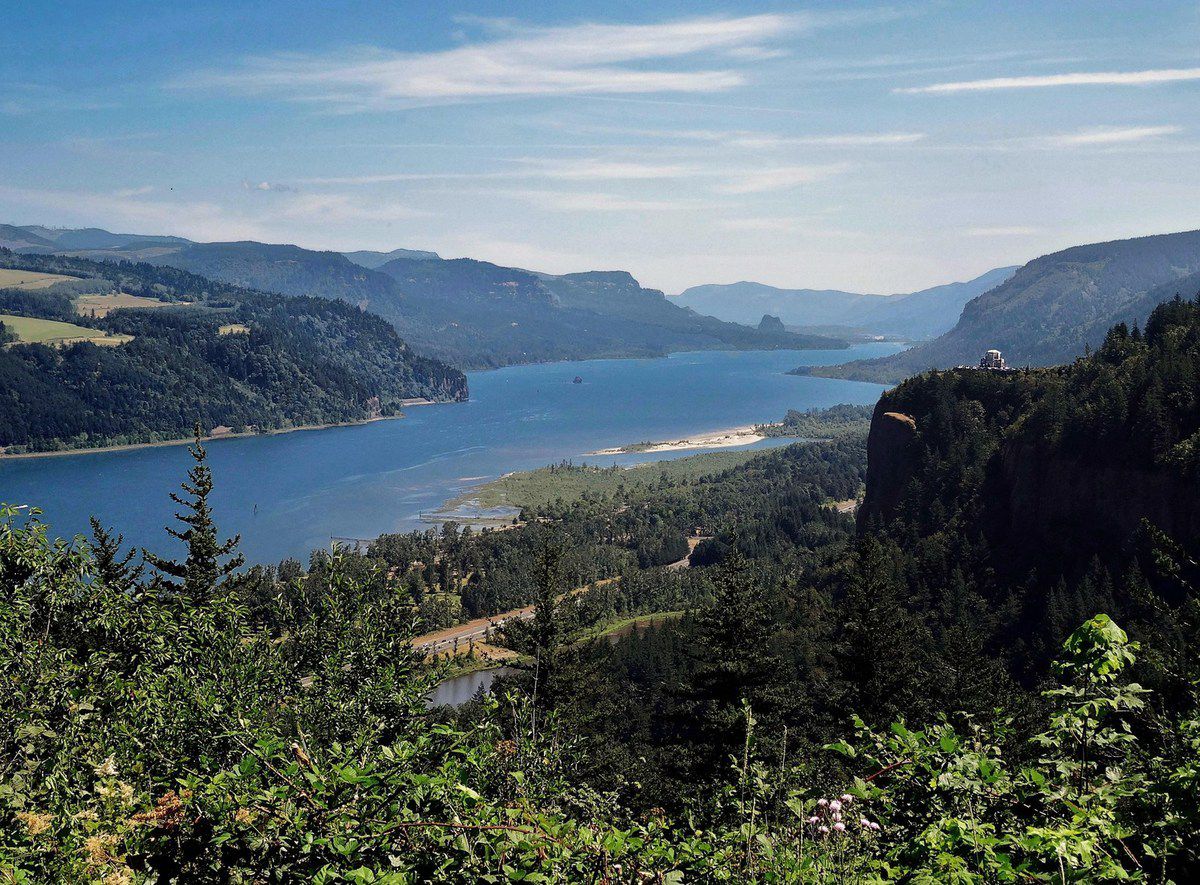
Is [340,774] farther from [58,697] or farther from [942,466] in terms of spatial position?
[942,466]

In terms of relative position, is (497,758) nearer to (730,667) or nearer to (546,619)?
(730,667)

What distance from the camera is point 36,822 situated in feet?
22.7

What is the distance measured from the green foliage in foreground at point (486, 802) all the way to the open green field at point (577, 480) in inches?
5242

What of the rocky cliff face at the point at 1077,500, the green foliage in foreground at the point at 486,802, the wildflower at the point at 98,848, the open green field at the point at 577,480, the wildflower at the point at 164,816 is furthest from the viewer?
the open green field at the point at 577,480

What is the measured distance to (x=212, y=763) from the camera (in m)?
8.80

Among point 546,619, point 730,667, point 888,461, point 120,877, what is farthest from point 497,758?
point 888,461

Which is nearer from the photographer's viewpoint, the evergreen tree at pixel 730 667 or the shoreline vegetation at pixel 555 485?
the evergreen tree at pixel 730 667

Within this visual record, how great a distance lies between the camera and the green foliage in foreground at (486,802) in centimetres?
550

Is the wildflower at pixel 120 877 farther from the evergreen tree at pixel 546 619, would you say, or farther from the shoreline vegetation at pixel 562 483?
the shoreline vegetation at pixel 562 483

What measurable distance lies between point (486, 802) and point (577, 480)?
161m

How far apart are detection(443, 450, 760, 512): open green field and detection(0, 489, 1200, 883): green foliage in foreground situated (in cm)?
13314

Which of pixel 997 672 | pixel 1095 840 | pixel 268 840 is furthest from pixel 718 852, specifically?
pixel 997 672

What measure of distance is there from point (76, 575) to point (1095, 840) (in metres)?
14.1

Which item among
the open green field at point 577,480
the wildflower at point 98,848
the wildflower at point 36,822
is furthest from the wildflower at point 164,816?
the open green field at point 577,480
